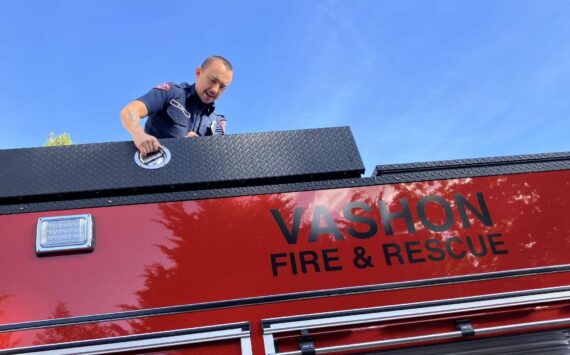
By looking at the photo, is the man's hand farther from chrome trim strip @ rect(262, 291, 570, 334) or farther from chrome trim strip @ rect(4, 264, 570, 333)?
chrome trim strip @ rect(262, 291, 570, 334)

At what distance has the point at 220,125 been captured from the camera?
3.70 m

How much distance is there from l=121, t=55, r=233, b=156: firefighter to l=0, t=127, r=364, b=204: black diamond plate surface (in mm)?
498

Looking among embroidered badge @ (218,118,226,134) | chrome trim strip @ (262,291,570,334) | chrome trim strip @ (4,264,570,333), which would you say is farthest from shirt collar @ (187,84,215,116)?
chrome trim strip @ (262,291,570,334)

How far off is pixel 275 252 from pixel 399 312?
54cm

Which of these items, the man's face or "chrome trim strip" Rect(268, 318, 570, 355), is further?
the man's face

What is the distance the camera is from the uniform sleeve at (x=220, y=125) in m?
3.63

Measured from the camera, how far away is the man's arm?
2.40m

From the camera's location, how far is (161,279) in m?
2.02

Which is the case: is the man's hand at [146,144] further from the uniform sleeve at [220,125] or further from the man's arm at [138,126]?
the uniform sleeve at [220,125]

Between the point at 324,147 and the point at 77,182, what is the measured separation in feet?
3.77

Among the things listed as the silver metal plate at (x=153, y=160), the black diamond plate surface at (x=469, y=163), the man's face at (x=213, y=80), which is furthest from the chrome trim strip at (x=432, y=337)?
the man's face at (x=213, y=80)

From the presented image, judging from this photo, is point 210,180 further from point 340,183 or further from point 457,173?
point 457,173

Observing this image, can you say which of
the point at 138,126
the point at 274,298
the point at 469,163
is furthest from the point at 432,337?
the point at 138,126

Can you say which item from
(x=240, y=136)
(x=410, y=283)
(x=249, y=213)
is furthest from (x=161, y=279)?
(x=410, y=283)
